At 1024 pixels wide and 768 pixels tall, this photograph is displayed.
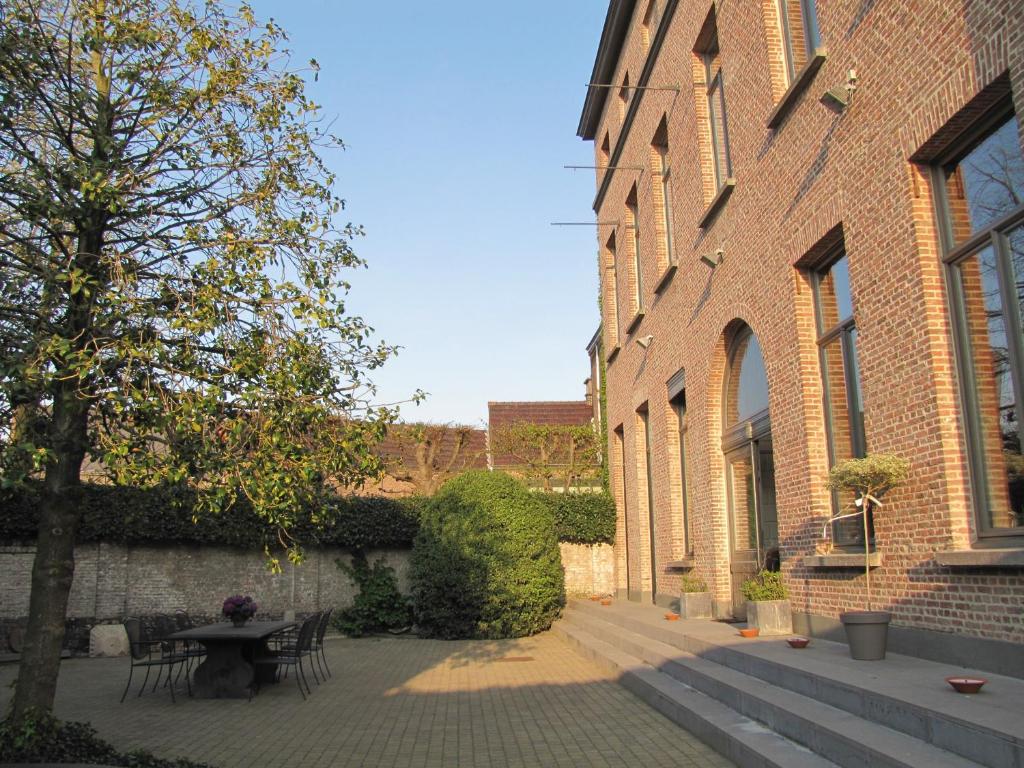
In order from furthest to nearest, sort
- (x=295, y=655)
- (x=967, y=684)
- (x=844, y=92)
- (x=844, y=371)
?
1. (x=295, y=655)
2. (x=844, y=371)
3. (x=844, y=92)
4. (x=967, y=684)

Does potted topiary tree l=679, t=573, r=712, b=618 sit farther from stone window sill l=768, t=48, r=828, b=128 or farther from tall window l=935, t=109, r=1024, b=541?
stone window sill l=768, t=48, r=828, b=128

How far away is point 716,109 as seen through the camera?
11445 millimetres

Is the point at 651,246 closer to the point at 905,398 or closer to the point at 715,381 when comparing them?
the point at 715,381

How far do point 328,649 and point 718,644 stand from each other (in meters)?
8.46

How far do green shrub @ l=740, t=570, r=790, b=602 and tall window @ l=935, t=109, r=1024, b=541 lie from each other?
3120 millimetres

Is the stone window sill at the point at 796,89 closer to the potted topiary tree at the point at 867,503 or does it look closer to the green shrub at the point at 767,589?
the potted topiary tree at the point at 867,503

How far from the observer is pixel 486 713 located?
838cm

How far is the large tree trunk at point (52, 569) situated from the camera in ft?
19.3

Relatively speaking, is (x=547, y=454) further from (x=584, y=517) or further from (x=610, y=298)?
(x=610, y=298)

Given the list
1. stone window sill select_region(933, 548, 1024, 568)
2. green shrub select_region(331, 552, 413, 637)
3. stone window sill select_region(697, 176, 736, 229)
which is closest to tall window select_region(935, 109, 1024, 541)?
stone window sill select_region(933, 548, 1024, 568)

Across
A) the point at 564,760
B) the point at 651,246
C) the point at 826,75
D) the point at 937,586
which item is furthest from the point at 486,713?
the point at 651,246

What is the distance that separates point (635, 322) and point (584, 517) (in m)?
5.03

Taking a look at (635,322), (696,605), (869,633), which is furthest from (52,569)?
(635,322)

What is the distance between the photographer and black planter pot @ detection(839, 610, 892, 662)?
20.0 ft
